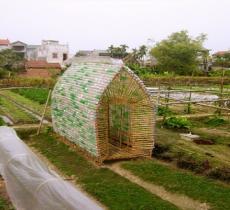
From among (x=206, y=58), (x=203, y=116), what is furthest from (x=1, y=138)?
(x=206, y=58)

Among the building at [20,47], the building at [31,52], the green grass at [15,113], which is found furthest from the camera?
the building at [20,47]

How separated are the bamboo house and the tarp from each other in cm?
243

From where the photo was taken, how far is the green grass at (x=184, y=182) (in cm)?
859

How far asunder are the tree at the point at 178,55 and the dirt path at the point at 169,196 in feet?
132

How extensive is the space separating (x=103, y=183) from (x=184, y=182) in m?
1.94

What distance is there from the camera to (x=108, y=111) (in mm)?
12148

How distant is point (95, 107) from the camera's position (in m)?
11.1

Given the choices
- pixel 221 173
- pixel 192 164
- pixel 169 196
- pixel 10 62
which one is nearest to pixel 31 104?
pixel 192 164

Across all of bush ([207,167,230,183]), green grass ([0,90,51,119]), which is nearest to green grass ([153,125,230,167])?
bush ([207,167,230,183])

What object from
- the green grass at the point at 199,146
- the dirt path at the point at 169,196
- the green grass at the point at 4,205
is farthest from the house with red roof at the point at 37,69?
the green grass at the point at 4,205

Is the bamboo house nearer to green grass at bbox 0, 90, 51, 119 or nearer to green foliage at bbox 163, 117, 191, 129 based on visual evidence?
green foliage at bbox 163, 117, 191, 129

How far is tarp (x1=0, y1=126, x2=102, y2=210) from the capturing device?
6.14 meters

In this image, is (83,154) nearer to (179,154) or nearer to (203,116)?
(179,154)

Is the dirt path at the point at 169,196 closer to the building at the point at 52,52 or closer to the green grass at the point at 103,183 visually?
the green grass at the point at 103,183
